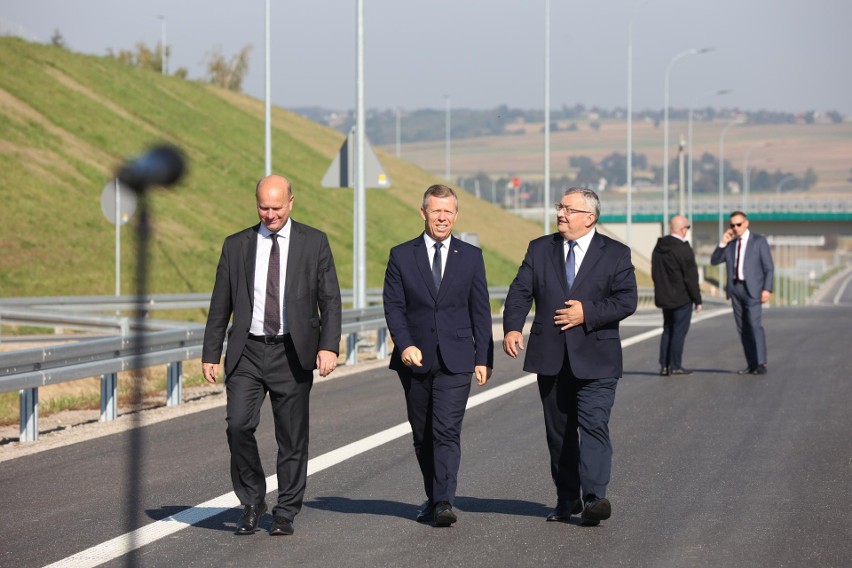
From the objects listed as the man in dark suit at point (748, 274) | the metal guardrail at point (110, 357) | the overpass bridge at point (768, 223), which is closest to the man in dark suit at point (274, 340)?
the metal guardrail at point (110, 357)

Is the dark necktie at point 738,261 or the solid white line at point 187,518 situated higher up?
the dark necktie at point 738,261

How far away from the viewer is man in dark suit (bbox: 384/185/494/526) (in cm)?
834

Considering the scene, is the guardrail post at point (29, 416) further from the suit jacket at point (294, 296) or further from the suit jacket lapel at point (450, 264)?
the suit jacket lapel at point (450, 264)

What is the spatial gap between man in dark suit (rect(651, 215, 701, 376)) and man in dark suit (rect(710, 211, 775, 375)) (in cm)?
36

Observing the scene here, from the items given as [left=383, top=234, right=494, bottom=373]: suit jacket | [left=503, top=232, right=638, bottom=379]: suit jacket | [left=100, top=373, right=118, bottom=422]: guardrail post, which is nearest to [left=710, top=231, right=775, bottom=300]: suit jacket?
[left=100, top=373, right=118, bottom=422]: guardrail post

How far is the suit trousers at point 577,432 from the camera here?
8.35m

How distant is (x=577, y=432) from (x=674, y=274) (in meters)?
9.81

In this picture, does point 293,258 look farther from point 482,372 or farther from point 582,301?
point 582,301

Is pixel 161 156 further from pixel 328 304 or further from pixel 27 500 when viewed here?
pixel 27 500

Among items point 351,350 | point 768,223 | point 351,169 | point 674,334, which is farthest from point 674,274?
point 768,223

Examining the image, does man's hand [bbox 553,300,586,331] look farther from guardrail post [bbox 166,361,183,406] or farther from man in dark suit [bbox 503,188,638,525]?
guardrail post [bbox 166,361,183,406]

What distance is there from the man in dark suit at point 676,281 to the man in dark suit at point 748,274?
361 mm

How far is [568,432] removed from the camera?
8.59 metres

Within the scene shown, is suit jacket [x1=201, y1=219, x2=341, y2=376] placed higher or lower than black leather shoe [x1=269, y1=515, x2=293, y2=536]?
higher
